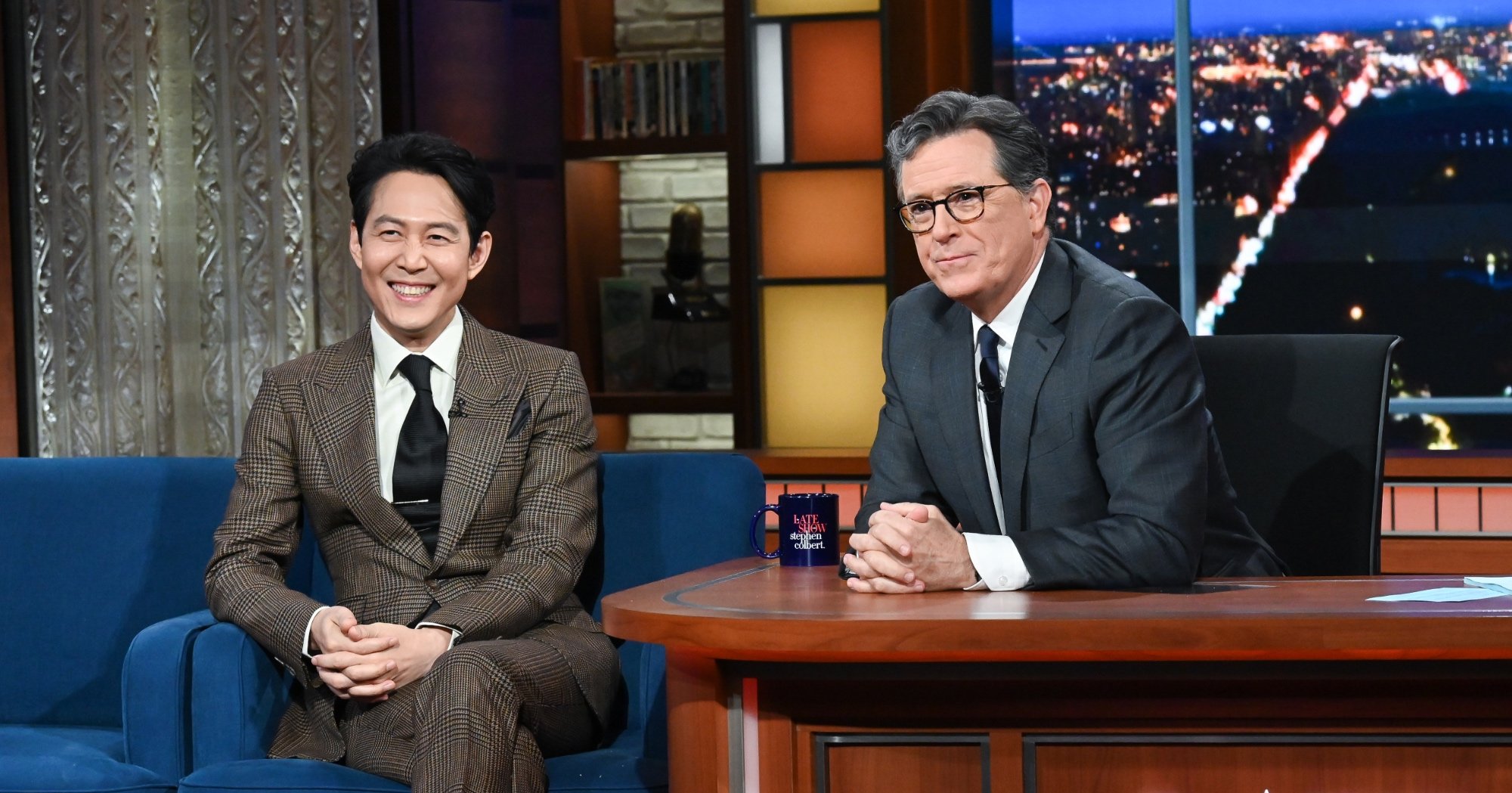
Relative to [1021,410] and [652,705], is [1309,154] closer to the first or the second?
[1021,410]

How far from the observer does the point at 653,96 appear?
4.37m

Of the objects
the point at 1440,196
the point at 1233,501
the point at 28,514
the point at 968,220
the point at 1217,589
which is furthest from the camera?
the point at 1440,196

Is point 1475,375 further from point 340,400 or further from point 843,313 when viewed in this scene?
point 340,400

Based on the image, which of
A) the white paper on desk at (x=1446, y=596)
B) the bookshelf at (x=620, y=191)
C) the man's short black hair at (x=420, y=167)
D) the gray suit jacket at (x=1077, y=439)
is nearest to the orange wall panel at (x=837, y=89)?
the bookshelf at (x=620, y=191)

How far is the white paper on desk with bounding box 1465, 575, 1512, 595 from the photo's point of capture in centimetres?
159

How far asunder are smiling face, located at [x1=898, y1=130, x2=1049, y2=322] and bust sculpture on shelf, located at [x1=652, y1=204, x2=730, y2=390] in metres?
2.52

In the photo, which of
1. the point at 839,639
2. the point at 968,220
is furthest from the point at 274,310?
the point at 839,639

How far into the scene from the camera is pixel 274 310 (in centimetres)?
411

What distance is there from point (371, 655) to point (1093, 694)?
3.34 ft

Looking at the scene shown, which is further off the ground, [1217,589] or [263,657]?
[1217,589]

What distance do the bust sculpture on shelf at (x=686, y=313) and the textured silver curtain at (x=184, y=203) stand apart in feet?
2.93

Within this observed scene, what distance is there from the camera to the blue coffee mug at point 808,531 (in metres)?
1.98

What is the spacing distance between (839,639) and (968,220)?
0.68 metres

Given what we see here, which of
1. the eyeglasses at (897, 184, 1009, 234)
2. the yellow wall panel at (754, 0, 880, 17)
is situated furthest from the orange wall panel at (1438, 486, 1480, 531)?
the eyeglasses at (897, 184, 1009, 234)
